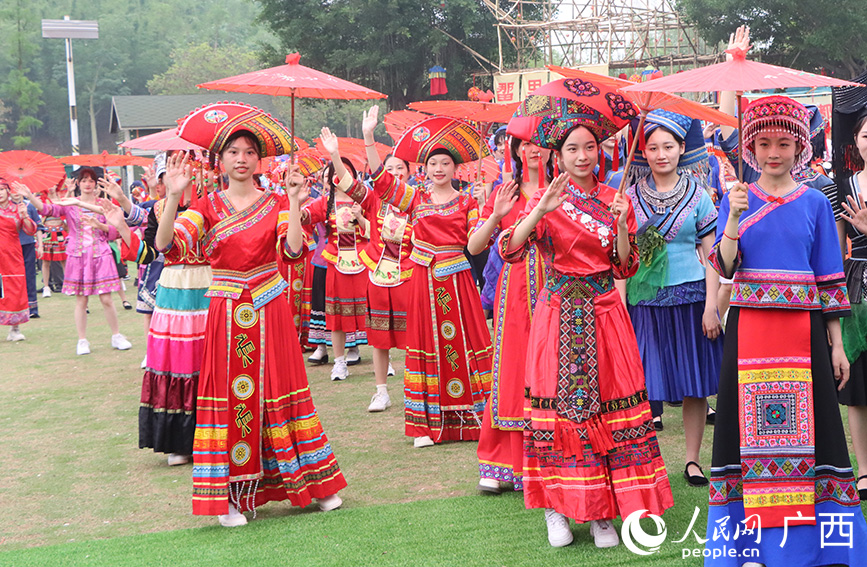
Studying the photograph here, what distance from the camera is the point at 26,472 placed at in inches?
249

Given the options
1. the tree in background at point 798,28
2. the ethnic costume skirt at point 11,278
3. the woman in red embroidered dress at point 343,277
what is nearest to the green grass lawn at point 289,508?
the woman in red embroidered dress at point 343,277

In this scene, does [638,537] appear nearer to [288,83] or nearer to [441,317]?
[441,317]

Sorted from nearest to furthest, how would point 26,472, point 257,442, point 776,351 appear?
1. point 776,351
2. point 257,442
3. point 26,472

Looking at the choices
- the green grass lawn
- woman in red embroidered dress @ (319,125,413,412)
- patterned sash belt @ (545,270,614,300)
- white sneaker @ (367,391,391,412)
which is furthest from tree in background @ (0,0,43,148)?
patterned sash belt @ (545,270,614,300)

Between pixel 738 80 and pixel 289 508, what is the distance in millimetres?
3370

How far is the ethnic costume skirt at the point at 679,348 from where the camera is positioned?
16.9 feet

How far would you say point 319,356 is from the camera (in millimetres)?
9930

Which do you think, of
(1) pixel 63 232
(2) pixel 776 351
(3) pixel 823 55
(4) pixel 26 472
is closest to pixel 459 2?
(3) pixel 823 55

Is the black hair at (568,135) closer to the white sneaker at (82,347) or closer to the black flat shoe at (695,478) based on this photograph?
the black flat shoe at (695,478)

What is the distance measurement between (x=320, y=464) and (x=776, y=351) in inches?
98.7

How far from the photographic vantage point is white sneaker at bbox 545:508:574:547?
4.27 m

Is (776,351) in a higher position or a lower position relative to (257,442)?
higher

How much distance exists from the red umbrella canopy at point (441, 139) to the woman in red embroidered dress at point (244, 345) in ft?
5.06

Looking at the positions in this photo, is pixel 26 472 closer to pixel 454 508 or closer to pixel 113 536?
pixel 113 536
